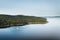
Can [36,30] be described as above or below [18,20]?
below

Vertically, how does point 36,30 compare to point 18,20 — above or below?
below

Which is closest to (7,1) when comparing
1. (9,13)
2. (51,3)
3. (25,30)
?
(9,13)

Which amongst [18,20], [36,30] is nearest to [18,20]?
[18,20]

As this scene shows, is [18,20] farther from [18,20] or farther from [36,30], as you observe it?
[36,30]

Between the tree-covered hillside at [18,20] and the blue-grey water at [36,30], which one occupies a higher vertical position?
the tree-covered hillside at [18,20]

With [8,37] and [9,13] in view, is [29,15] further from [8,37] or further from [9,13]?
[8,37]
